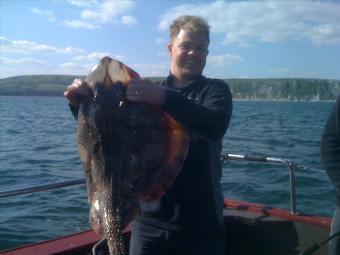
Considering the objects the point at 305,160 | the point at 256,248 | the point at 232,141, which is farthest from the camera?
the point at 232,141

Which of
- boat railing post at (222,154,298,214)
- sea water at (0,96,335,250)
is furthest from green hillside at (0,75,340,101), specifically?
boat railing post at (222,154,298,214)

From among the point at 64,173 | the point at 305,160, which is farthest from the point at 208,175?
the point at 305,160

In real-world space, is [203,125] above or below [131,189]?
above

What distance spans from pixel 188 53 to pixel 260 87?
615ft

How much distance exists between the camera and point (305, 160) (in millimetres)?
20453

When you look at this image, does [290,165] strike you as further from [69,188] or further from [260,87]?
[260,87]

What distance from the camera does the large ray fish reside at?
9.14ft

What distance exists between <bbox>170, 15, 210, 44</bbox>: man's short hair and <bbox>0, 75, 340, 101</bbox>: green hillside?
470 feet

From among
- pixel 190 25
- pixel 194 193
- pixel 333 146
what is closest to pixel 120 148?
pixel 194 193

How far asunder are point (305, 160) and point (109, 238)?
1899 cm

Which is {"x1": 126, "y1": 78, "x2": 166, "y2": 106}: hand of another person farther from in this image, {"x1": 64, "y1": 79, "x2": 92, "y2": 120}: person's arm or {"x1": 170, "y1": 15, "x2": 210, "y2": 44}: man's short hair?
{"x1": 170, "y1": 15, "x2": 210, "y2": 44}: man's short hair

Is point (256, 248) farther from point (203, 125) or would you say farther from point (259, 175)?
point (259, 175)

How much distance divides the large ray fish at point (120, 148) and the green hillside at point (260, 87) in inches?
5669

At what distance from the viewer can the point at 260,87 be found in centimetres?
18625
